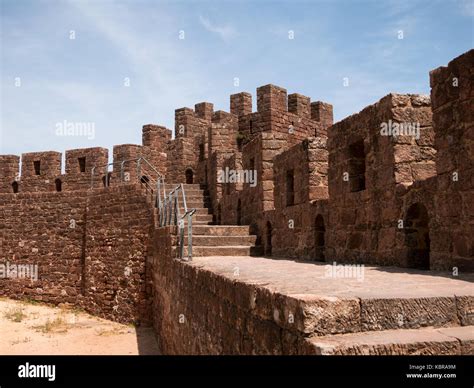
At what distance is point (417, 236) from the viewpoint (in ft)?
18.4

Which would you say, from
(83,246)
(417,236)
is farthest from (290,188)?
(83,246)

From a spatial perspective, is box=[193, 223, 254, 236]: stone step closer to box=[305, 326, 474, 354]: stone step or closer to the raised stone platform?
the raised stone platform

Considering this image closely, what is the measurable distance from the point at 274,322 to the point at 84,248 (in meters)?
12.6

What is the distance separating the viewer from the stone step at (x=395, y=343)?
2490 millimetres

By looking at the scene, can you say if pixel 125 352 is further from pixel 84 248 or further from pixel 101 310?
pixel 84 248

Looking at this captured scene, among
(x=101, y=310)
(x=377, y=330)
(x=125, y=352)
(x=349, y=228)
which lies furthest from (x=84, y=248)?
(x=377, y=330)

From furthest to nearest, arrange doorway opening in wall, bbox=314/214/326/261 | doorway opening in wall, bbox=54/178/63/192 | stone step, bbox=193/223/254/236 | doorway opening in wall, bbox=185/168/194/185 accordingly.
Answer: doorway opening in wall, bbox=54/178/63/192 < doorway opening in wall, bbox=185/168/194/185 < stone step, bbox=193/223/254/236 < doorway opening in wall, bbox=314/214/326/261

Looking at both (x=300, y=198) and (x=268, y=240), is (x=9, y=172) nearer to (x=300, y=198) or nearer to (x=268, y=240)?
(x=268, y=240)

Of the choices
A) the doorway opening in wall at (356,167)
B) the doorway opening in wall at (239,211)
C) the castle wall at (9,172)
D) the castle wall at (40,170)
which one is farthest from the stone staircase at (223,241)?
the castle wall at (9,172)

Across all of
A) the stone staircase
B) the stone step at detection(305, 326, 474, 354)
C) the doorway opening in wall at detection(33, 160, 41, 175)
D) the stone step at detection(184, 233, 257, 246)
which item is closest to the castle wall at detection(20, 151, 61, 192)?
the doorway opening in wall at detection(33, 160, 41, 175)

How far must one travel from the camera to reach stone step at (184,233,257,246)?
9898mm

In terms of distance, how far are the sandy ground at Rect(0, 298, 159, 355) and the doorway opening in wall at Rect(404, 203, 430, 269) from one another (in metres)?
6.29

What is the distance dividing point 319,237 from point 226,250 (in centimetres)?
239
